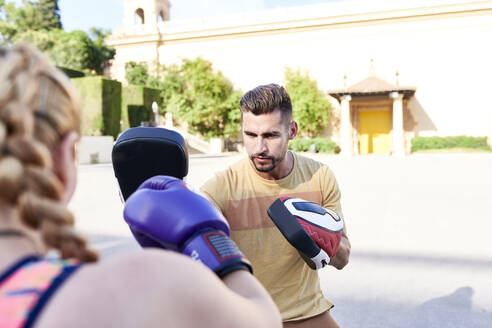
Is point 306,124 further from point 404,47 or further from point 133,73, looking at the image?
point 133,73

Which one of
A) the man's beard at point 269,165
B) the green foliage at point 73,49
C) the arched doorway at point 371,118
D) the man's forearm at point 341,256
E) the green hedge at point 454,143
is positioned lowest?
the man's forearm at point 341,256

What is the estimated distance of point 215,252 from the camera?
2.92ft

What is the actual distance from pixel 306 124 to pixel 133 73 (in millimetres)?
12706

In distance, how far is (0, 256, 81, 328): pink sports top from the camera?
58 centimetres

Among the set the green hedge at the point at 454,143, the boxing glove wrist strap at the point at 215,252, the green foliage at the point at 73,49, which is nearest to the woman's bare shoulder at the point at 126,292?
the boxing glove wrist strap at the point at 215,252

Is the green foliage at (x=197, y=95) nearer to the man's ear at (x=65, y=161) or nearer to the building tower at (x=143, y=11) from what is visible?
the building tower at (x=143, y=11)

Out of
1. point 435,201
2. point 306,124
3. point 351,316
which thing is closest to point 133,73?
point 306,124

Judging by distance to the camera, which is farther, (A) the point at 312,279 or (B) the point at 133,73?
(B) the point at 133,73

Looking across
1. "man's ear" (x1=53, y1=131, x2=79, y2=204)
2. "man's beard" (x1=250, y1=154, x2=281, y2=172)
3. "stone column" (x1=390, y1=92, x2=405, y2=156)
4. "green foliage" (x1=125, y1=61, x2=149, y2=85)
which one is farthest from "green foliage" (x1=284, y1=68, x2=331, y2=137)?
"man's ear" (x1=53, y1=131, x2=79, y2=204)

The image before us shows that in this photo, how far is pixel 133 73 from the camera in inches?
1138

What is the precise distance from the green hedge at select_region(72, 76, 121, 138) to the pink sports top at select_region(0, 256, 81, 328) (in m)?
19.8

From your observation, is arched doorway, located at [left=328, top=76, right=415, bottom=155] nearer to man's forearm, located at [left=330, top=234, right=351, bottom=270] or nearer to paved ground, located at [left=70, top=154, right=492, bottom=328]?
paved ground, located at [left=70, top=154, right=492, bottom=328]

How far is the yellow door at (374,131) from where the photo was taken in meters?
25.3

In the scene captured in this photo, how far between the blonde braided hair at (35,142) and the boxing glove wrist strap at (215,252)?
A: 0.24 meters
